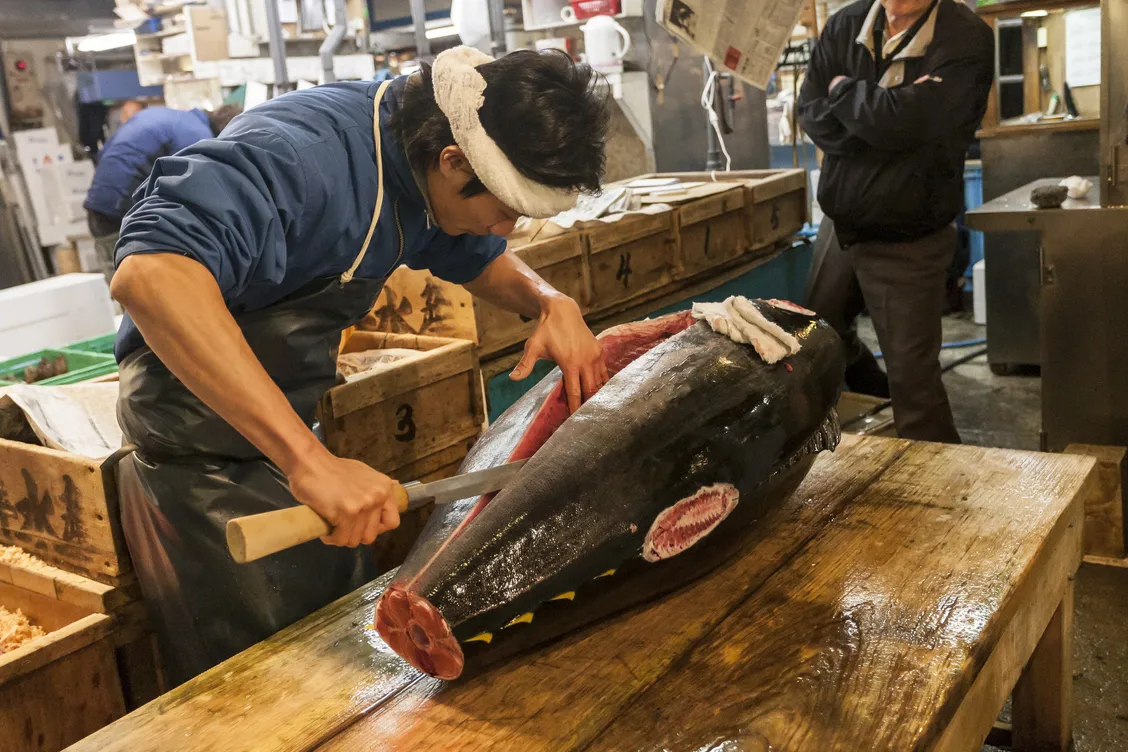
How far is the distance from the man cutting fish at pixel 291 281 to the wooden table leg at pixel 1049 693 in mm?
1175

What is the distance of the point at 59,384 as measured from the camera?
2816 mm

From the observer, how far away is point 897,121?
3666 millimetres

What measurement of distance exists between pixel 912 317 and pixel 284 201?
289cm

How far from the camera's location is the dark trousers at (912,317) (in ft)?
13.0

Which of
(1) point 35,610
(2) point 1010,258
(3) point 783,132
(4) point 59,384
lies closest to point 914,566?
(1) point 35,610

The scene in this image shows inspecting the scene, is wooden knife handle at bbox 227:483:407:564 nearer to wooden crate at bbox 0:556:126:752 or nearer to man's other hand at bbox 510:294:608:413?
man's other hand at bbox 510:294:608:413

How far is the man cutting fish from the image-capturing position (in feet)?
5.08

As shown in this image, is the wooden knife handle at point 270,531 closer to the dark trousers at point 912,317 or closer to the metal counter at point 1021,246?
the dark trousers at point 912,317

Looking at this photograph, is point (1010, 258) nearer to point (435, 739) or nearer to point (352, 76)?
point (352, 76)

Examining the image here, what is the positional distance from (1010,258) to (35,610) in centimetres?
526

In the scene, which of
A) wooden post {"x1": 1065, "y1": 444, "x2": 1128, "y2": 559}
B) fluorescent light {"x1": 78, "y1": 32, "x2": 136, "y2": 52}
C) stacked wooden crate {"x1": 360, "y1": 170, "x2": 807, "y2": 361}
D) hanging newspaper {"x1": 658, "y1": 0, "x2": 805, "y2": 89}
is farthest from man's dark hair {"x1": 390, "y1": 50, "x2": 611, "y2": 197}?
fluorescent light {"x1": 78, "y1": 32, "x2": 136, "y2": 52}

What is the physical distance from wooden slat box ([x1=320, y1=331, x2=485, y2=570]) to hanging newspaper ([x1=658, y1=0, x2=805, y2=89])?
189 cm

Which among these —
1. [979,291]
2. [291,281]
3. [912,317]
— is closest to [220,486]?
[291,281]

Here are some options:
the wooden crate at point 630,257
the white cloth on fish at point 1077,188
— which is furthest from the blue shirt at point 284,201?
the white cloth on fish at point 1077,188
